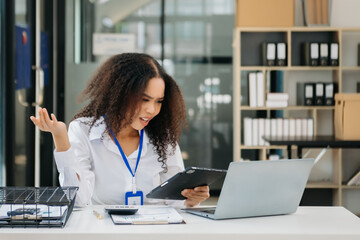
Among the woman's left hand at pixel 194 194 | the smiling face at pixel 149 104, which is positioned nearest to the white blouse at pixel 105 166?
the smiling face at pixel 149 104

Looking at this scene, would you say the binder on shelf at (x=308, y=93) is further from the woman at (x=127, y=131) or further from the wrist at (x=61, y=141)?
the wrist at (x=61, y=141)

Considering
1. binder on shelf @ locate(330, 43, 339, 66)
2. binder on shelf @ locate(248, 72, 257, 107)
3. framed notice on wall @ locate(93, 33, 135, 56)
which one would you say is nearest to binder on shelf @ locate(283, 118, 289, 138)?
binder on shelf @ locate(248, 72, 257, 107)

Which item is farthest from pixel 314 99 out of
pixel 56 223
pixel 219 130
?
pixel 56 223

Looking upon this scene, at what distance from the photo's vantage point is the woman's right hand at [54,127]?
83.9 inches

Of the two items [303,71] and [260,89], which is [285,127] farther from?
[303,71]

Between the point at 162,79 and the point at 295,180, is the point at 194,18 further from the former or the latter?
the point at 295,180

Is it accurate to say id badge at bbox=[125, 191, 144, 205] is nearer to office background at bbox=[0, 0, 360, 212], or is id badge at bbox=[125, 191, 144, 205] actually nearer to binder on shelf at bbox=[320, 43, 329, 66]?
binder on shelf at bbox=[320, 43, 329, 66]

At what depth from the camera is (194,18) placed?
22.3 ft

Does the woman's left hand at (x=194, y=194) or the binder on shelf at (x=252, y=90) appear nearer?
the woman's left hand at (x=194, y=194)

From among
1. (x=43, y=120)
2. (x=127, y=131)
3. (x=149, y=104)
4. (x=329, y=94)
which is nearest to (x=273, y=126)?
(x=329, y=94)

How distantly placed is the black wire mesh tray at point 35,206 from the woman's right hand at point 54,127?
0.56ft

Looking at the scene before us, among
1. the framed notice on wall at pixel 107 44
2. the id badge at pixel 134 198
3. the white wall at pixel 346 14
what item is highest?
the white wall at pixel 346 14

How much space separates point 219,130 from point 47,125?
4.73 m

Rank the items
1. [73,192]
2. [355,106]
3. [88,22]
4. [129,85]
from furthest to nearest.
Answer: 1. [88,22]
2. [355,106]
3. [129,85]
4. [73,192]
